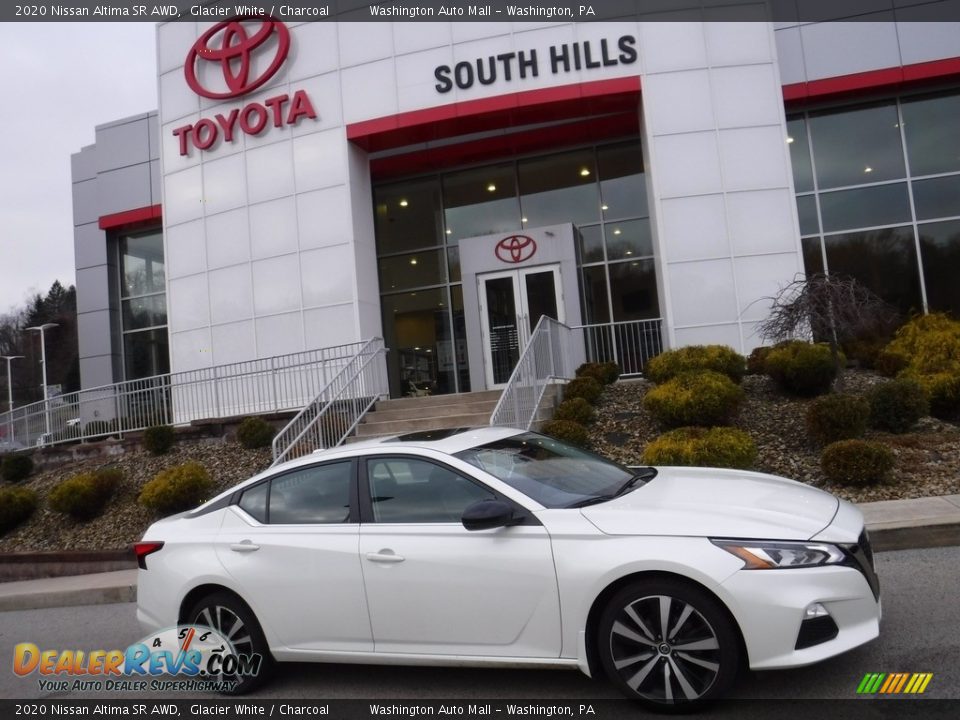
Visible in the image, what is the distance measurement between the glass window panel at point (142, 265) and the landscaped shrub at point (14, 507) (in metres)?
10.6

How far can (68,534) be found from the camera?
11.0 metres

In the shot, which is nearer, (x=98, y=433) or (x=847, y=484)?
(x=847, y=484)

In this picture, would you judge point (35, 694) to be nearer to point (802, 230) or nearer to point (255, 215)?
point (255, 215)

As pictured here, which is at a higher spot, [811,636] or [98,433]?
[98,433]

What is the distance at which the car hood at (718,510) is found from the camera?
143 inches

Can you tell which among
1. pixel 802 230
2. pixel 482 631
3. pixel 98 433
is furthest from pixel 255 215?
pixel 482 631

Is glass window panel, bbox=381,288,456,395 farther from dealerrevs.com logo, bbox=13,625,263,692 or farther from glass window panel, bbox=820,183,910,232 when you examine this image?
dealerrevs.com logo, bbox=13,625,263,692

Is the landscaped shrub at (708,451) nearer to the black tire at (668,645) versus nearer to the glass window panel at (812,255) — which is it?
Result: the black tire at (668,645)

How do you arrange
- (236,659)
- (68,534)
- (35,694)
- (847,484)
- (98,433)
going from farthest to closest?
(98,433) → (68,534) → (847,484) → (35,694) → (236,659)

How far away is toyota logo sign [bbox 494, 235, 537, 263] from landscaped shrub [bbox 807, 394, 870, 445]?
326 inches

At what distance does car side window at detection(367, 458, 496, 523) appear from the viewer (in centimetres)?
417

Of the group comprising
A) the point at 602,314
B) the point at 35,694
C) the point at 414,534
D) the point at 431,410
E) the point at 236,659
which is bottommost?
the point at 35,694

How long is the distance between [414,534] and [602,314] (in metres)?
13.0

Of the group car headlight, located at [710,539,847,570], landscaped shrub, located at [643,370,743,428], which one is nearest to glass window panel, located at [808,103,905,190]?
landscaped shrub, located at [643,370,743,428]
